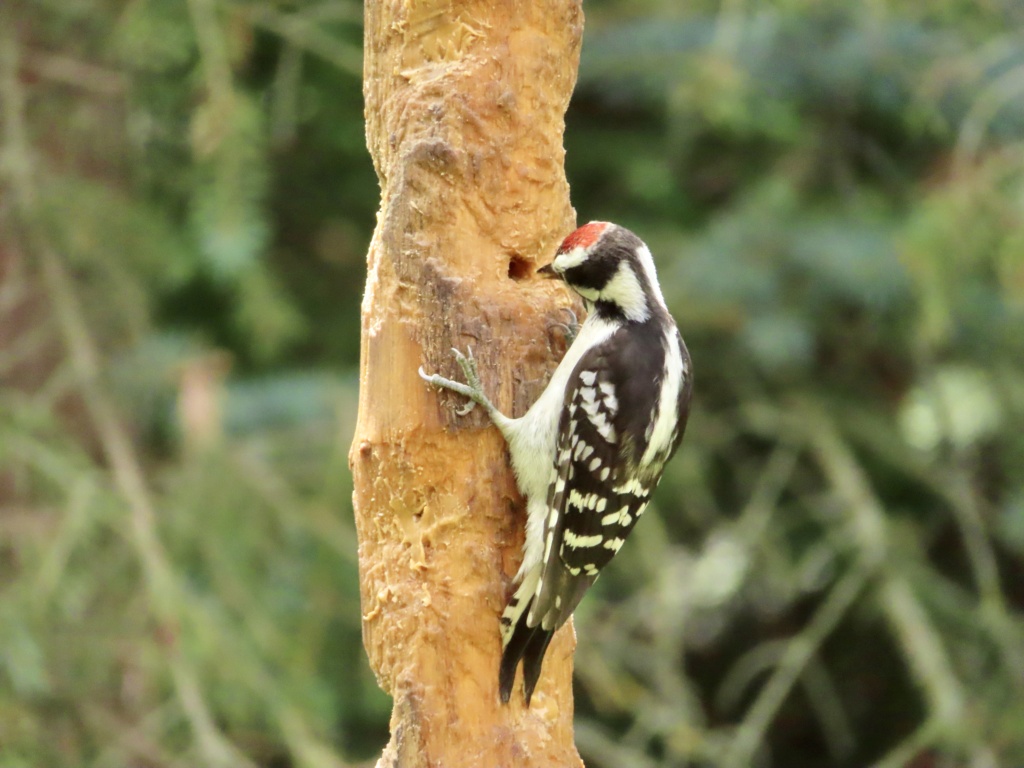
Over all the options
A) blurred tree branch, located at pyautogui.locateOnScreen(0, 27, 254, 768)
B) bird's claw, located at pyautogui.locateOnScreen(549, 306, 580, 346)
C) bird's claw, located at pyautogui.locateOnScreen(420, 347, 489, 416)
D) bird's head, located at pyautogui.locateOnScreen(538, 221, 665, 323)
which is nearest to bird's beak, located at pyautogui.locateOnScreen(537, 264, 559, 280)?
bird's head, located at pyautogui.locateOnScreen(538, 221, 665, 323)

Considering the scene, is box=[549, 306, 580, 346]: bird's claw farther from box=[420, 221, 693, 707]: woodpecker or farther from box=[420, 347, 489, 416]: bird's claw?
box=[420, 347, 489, 416]: bird's claw

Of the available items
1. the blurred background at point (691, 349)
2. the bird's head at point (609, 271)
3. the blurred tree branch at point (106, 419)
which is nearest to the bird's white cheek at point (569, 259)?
the bird's head at point (609, 271)

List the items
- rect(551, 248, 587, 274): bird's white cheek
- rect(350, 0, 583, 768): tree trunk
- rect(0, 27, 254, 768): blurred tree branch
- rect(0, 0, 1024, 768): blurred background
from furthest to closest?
rect(0, 0, 1024, 768): blurred background → rect(0, 27, 254, 768): blurred tree branch → rect(551, 248, 587, 274): bird's white cheek → rect(350, 0, 583, 768): tree trunk

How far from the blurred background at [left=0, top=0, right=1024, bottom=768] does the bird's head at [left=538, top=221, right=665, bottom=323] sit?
1.43 meters

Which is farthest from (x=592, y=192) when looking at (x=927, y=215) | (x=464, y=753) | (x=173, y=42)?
(x=464, y=753)

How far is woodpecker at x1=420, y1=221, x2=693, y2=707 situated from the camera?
2.50m

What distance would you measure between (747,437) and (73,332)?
2.62 m

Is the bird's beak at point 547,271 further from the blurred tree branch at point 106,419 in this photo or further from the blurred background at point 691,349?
the blurred tree branch at point 106,419

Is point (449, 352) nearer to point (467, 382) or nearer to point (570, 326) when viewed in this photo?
point (467, 382)

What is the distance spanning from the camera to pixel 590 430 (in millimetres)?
2744

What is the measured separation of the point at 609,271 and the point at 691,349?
2.30m

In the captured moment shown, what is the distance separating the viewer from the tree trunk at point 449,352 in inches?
96.3

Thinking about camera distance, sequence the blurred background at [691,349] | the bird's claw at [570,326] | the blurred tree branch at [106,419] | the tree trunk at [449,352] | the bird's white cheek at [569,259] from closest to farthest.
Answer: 1. the tree trunk at [449,352]
2. the bird's white cheek at [569,259]
3. the bird's claw at [570,326]
4. the blurred tree branch at [106,419]
5. the blurred background at [691,349]

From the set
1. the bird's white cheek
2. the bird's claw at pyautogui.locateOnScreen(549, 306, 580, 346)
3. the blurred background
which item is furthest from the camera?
the blurred background
